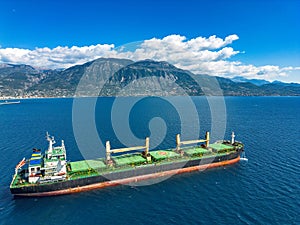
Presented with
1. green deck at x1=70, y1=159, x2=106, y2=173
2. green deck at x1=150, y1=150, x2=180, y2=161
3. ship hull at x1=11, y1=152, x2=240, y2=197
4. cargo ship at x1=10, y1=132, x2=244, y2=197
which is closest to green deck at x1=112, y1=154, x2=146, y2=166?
cargo ship at x1=10, y1=132, x2=244, y2=197

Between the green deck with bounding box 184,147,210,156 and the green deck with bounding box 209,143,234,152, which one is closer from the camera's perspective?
the green deck with bounding box 184,147,210,156

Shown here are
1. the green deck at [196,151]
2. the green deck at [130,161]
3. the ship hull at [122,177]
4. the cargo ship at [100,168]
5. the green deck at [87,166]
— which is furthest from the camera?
the green deck at [196,151]

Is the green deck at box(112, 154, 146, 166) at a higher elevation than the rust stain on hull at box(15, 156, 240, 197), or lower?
higher

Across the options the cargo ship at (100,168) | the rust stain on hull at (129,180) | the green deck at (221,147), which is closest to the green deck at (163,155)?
the cargo ship at (100,168)

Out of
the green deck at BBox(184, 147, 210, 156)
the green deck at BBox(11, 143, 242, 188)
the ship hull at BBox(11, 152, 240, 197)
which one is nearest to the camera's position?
the ship hull at BBox(11, 152, 240, 197)

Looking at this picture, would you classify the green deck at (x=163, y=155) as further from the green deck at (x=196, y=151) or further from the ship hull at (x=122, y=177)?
the green deck at (x=196, y=151)

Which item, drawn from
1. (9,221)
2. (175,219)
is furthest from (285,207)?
(9,221)

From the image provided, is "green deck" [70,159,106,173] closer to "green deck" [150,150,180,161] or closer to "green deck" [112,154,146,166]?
"green deck" [112,154,146,166]

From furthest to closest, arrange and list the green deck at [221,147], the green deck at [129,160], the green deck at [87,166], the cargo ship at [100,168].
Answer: the green deck at [221,147], the green deck at [129,160], the green deck at [87,166], the cargo ship at [100,168]

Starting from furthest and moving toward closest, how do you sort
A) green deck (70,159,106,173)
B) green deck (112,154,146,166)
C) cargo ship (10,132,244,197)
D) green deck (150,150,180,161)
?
green deck (150,150,180,161) < green deck (112,154,146,166) < green deck (70,159,106,173) < cargo ship (10,132,244,197)
